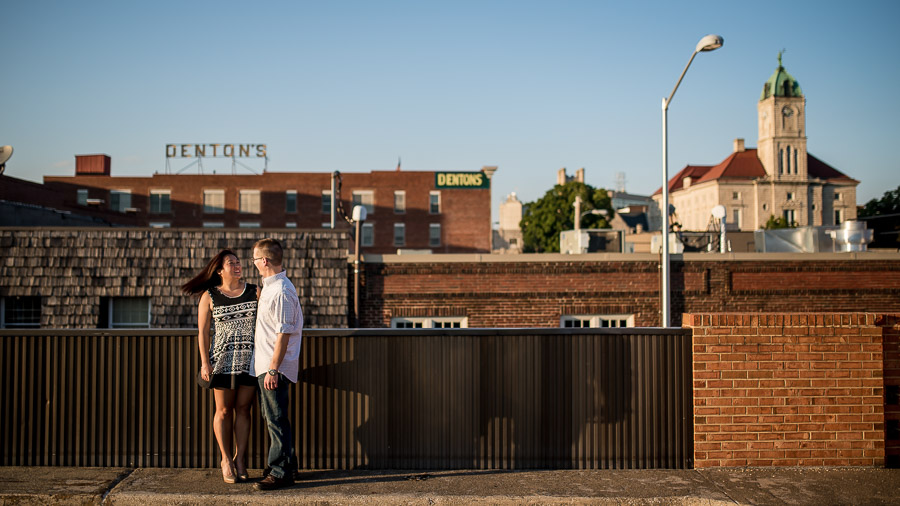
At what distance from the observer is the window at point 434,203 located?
70.1 meters

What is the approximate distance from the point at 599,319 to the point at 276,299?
1453 centimetres

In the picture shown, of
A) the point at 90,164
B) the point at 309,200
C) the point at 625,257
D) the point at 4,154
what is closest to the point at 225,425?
the point at 625,257

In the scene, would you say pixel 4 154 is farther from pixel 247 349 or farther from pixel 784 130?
pixel 784 130

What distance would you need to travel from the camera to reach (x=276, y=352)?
516cm

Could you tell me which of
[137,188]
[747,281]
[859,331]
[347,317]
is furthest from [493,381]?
[137,188]

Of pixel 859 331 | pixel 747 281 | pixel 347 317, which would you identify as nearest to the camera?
pixel 859 331

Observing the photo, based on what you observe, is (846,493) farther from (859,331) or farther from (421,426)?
(421,426)

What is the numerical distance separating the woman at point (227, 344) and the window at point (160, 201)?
67869 mm

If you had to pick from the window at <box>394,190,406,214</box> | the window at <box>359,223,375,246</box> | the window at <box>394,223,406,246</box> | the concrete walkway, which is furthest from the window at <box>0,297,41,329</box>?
the window at <box>394,190,406,214</box>

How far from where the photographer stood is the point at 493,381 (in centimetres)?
602

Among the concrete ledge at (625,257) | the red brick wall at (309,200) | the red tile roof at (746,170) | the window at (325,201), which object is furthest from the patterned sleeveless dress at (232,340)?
the red tile roof at (746,170)

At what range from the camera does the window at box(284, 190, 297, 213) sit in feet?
224

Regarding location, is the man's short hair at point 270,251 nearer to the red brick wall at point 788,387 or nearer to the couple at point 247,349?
the couple at point 247,349

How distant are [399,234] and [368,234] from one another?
314cm
